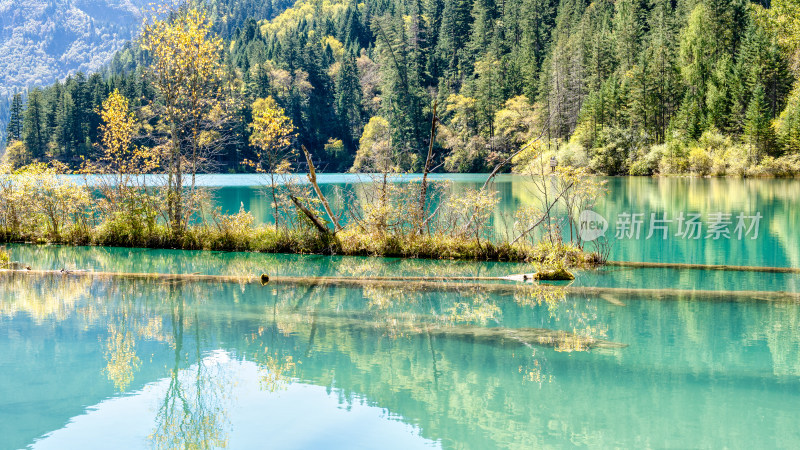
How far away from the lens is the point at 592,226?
25.8m

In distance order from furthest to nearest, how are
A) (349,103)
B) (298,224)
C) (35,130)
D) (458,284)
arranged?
(349,103), (35,130), (298,224), (458,284)

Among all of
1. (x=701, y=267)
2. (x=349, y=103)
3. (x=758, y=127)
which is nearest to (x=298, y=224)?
(x=701, y=267)

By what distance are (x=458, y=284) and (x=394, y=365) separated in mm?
5673

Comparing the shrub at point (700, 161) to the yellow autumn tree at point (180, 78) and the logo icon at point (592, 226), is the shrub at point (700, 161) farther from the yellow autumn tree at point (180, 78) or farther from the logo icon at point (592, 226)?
the yellow autumn tree at point (180, 78)

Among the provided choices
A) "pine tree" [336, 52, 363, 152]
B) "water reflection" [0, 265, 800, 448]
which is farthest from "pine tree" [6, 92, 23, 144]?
"water reflection" [0, 265, 800, 448]

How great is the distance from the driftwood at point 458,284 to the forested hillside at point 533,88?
2268 centimetres

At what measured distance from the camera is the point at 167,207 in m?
20.8

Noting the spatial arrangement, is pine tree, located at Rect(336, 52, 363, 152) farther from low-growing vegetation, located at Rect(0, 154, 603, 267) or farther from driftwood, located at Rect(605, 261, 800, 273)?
driftwood, located at Rect(605, 261, 800, 273)

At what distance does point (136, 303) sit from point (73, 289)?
2242 mm

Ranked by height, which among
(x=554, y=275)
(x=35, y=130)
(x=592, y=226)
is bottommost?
(x=554, y=275)

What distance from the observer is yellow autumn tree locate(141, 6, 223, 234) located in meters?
19.8

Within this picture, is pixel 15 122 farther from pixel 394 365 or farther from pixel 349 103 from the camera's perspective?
pixel 394 365

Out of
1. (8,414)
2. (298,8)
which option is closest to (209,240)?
(8,414)

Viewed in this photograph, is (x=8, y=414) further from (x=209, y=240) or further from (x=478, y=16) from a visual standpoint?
(x=478, y=16)
